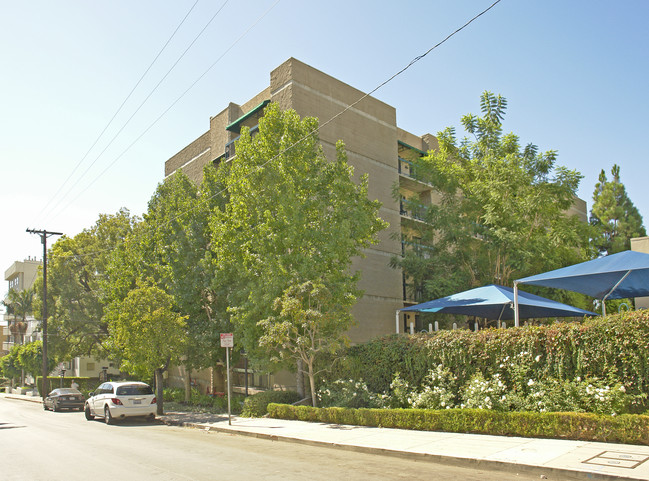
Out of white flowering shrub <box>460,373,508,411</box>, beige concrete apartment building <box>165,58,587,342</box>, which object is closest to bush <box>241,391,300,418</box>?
white flowering shrub <box>460,373,508,411</box>

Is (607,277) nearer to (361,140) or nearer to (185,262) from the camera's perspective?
(185,262)

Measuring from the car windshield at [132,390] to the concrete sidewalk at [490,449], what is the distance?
6.79m

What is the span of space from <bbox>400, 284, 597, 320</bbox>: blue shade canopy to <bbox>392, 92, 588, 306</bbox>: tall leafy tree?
5134mm

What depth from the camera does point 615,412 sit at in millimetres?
10477

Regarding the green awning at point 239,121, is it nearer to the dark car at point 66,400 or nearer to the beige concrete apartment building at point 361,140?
the beige concrete apartment building at point 361,140

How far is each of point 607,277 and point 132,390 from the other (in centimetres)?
1713

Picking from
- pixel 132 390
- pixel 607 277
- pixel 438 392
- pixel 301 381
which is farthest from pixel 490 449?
pixel 132 390

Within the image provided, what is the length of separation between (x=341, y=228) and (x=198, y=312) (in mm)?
9764

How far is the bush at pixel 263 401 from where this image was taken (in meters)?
19.0

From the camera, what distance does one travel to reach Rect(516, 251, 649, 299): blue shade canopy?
47.2 ft

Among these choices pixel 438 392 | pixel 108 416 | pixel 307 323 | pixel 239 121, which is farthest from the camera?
pixel 239 121

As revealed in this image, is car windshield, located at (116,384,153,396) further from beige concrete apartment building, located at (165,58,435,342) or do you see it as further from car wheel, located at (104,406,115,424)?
beige concrete apartment building, located at (165,58,435,342)

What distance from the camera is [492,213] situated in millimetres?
25781

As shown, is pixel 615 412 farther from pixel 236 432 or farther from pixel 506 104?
pixel 506 104
